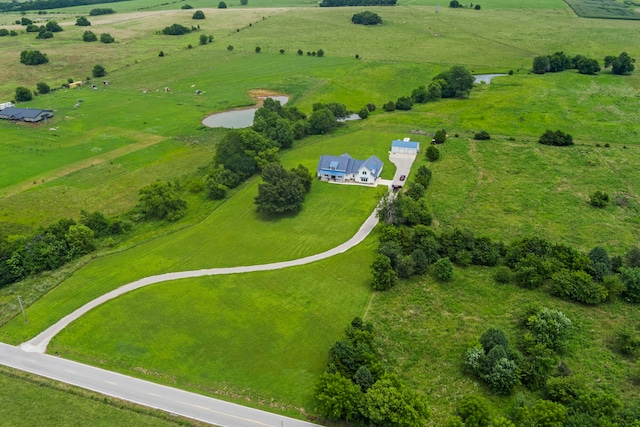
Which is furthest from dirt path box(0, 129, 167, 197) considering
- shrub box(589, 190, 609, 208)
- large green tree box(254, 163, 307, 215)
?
shrub box(589, 190, 609, 208)

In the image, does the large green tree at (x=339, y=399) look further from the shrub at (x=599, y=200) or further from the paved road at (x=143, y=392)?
the shrub at (x=599, y=200)

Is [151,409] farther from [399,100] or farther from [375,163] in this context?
[399,100]

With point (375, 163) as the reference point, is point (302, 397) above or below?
below

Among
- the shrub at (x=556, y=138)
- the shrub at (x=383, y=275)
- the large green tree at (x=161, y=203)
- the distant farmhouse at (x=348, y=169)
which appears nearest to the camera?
the shrub at (x=383, y=275)

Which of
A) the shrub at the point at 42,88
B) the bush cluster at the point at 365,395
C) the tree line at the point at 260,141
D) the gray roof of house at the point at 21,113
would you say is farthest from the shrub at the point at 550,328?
the shrub at the point at 42,88

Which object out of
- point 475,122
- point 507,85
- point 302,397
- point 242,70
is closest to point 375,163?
point 475,122

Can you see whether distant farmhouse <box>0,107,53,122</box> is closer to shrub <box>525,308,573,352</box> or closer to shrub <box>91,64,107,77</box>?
shrub <box>91,64,107,77</box>
